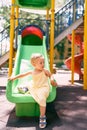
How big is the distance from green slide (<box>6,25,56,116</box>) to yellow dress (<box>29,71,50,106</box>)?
11cm

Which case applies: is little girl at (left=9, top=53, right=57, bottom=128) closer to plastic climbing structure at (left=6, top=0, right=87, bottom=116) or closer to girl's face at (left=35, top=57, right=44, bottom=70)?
girl's face at (left=35, top=57, right=44, bottom=70)

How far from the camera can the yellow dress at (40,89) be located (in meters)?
4.05

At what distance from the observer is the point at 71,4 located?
945 cm

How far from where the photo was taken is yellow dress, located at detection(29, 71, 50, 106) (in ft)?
13.3

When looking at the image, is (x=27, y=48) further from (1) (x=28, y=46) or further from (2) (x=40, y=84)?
(2) (x=40, y=84)

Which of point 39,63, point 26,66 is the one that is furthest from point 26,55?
point 39,63

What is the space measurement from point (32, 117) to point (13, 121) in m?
0.38

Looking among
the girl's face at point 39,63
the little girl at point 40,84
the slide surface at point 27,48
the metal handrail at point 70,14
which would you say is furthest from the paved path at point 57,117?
the metal handrail at point 70,14

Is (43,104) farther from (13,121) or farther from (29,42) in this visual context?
(29,42)

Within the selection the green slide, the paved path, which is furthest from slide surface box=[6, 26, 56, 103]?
the paved path

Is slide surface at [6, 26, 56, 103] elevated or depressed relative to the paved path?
elevated

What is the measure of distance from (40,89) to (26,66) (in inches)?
84.8

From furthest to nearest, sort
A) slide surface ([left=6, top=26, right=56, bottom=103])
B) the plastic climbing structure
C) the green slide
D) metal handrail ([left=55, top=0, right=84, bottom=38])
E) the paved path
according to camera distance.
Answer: metal handrail ([left=55, top=0, right=84, bottom=38])
slide surface ([left=6, top=26, right=56, bottom=103])
the plastic climbing structure
the green slide
the paved path

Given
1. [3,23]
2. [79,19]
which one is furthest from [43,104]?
[3,23]
